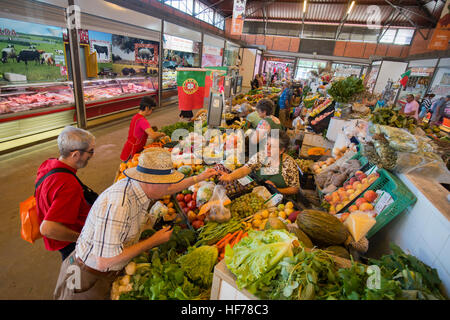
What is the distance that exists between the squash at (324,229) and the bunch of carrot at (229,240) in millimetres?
591

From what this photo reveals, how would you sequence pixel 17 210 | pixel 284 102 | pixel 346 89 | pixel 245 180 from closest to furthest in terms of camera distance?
pixel 245 180 → pixel 17 210 → pixel 346 89 → pixel 284 102

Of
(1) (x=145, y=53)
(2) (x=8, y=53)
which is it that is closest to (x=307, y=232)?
(2) (x=8, y=53)

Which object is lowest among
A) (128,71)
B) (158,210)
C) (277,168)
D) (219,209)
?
(158,210)

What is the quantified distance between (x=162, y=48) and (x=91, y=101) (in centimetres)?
460

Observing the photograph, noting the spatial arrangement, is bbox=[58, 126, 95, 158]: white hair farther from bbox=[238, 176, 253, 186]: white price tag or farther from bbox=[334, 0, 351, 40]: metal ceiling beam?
bbox=[334, 0, 351, 40]: metal ceiling beam

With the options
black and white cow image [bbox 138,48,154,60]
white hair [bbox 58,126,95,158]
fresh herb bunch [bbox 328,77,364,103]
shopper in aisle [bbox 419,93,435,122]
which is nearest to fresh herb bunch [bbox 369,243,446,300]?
white hair [bbox 58,126,95,158]

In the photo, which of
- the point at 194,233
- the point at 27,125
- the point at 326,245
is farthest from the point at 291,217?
the point at 27,125

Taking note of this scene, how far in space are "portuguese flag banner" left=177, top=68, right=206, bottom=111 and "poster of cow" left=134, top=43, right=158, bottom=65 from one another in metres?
4.80

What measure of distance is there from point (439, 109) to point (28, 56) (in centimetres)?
1377

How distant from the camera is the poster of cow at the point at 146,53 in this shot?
30.0 ft

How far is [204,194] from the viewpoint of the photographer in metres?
2.70

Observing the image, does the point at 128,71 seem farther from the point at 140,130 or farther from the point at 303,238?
the point at 303,238

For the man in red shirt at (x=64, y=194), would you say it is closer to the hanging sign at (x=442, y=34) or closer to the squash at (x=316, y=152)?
the squash at (x=316, y=152)
